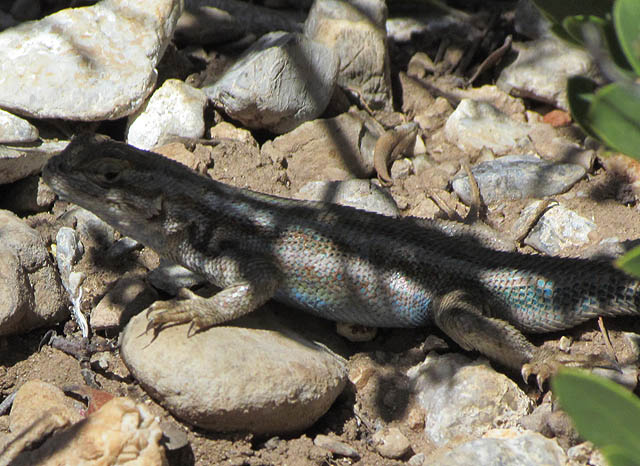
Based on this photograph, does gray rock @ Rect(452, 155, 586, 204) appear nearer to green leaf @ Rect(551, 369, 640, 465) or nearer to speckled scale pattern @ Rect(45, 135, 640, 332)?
speckled scale pattern @ Rect(45, 135, 640, 332)

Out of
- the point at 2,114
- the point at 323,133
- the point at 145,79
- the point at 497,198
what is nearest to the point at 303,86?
the point at 323,133

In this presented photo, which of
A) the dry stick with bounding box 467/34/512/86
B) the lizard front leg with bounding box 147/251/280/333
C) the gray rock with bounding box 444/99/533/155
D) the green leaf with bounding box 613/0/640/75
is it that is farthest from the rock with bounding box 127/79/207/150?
the green leaf with bounding box 613/0/640/75

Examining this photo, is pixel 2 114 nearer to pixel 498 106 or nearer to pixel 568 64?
pixel 498 106

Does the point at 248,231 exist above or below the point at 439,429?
above

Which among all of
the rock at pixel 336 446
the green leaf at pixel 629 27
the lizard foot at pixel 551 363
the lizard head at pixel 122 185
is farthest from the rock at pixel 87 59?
the green leaf at pixel 629 27

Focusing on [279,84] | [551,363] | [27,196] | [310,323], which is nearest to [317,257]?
[310,323]

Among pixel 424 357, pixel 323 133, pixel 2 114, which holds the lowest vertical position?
pixel 424 357
